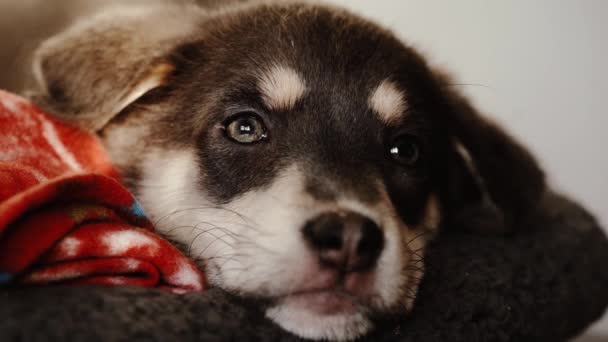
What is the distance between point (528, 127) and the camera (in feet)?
14.2

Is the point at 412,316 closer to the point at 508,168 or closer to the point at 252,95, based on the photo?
the point at 252,95

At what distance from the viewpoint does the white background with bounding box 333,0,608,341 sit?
417 cm

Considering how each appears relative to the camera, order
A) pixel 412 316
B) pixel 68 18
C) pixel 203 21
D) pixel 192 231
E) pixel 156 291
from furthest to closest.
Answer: pixel 68 18 → pixel 203 21 → pixel 192 231 → pixel 412 316 → pixel 156 291

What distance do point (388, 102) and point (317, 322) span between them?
0.80 metres

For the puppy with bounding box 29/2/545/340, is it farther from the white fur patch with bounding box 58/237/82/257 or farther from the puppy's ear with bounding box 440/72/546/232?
the white fur patch with bounding box 58/237/82/257

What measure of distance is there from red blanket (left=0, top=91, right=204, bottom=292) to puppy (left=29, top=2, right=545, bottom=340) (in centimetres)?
23

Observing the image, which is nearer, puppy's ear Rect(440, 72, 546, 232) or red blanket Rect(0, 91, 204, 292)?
red blanket Rect(0, 91, 204, 292)

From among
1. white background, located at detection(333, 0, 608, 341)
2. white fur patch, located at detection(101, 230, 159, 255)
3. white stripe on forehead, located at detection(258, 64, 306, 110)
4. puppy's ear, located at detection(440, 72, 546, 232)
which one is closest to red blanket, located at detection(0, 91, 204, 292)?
white fur patch, located at detection(101, 230, 159, 255)

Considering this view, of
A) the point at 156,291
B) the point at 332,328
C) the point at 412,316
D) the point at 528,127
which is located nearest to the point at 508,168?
the point at 412,316

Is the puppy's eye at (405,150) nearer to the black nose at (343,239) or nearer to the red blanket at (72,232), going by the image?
the black nose at (343,239)

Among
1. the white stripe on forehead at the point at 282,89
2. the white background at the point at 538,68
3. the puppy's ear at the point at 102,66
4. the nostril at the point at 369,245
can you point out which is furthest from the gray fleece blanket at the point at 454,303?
the white background at the point at 538,68

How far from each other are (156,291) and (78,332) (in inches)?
9.8

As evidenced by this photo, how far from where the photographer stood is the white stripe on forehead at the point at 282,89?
1771mm

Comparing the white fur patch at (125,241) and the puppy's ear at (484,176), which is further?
the puppy's ear at (484,176)
